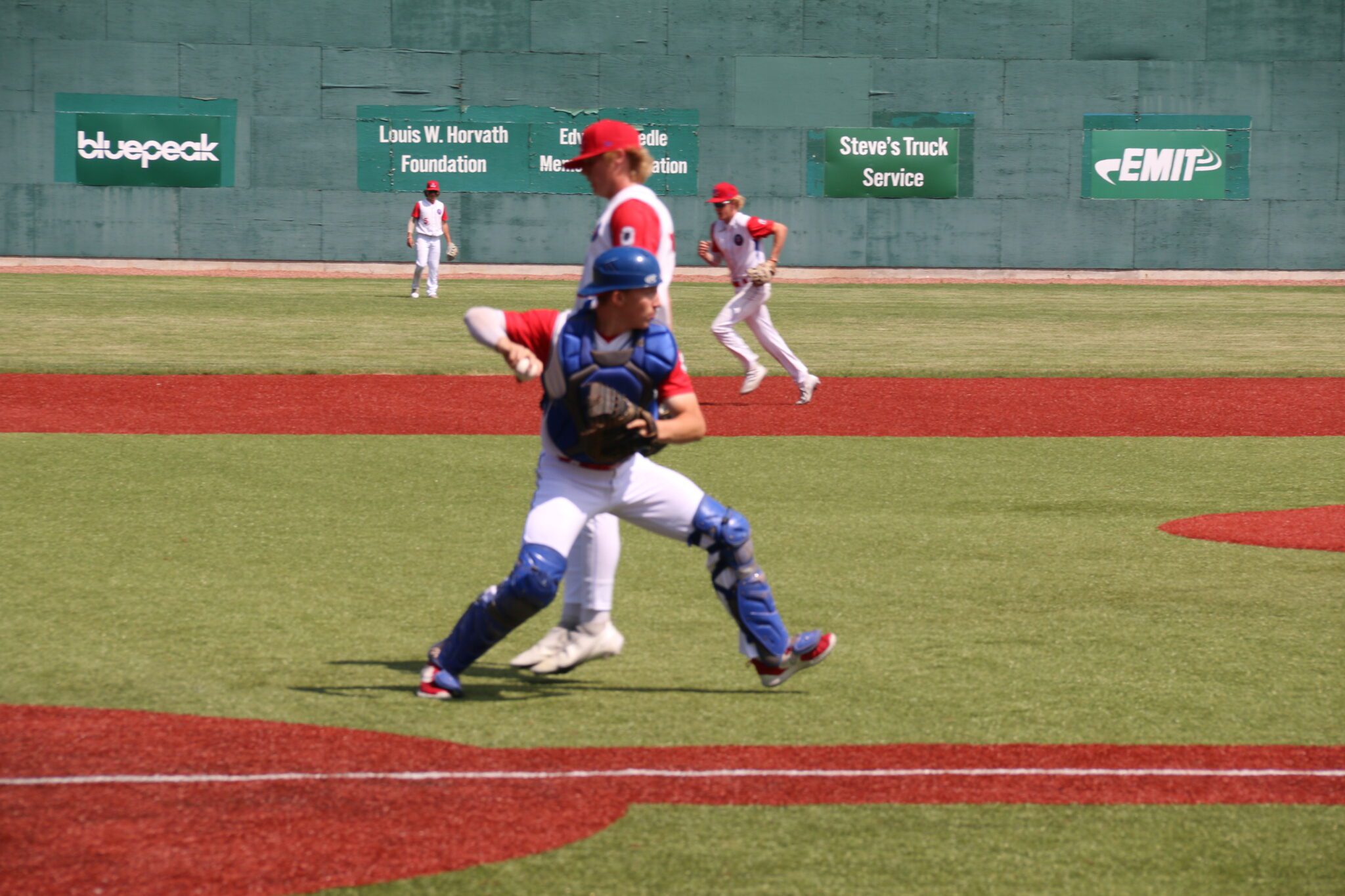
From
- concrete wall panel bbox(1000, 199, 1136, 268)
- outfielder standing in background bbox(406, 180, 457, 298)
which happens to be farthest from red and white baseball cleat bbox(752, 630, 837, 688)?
concrete wall panel bbox(1000, 199, 1136, 268)

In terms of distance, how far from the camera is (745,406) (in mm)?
16094

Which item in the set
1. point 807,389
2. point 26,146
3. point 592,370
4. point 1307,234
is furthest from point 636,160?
point 1307,234

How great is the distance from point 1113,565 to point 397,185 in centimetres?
3024

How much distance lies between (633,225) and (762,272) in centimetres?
892

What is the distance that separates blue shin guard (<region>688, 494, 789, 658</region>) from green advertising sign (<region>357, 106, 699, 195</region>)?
31332 mm

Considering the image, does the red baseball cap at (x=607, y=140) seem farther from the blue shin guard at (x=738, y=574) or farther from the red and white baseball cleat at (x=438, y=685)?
the red and white baseball cleat at (x=438, y=685)

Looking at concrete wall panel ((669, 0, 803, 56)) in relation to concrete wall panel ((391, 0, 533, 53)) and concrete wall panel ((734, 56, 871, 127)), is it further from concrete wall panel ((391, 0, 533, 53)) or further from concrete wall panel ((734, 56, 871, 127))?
concrete wall panel ((391, 0, 533, 53))

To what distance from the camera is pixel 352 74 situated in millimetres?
36750

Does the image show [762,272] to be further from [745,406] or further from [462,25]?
[462,25]

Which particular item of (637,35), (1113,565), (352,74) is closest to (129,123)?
(352,74)

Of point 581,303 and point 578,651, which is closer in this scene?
point 581,303

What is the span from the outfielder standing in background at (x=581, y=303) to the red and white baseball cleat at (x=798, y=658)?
0.61 meters

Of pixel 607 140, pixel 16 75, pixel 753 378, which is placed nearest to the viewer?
pixel 607 140

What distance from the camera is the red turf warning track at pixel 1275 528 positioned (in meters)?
9.38
